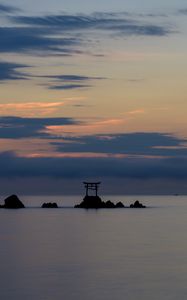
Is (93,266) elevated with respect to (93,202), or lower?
lower

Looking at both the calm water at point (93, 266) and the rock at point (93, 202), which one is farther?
the rock at point (93, 202)

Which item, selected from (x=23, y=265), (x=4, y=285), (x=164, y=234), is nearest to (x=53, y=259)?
(x=23, y=265)

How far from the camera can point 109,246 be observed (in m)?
77.3

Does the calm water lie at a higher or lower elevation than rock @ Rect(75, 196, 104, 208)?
lower

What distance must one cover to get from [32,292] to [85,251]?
26.0m

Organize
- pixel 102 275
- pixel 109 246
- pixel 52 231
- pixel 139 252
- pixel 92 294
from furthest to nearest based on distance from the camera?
1. pixel 52 231
2. pixel 109 246
3. pixel 139 252
4. pixel 102 275
5. pixel 92 294

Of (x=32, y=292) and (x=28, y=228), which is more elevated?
(x=28, y=228)

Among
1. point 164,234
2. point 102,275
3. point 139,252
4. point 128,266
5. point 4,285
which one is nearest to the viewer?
point 4,285

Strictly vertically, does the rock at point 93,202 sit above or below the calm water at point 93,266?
above

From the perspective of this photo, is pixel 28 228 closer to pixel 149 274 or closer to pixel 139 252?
pixel 139 252

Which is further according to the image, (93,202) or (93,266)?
(93,202)

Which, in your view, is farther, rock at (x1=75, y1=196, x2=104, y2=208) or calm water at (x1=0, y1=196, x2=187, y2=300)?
rock at (x1=75, y1=196, x2=104, y2=208)

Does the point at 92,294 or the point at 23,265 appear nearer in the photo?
the point at 92,294

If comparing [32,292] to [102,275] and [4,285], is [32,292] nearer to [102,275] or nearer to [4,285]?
[4,285]
